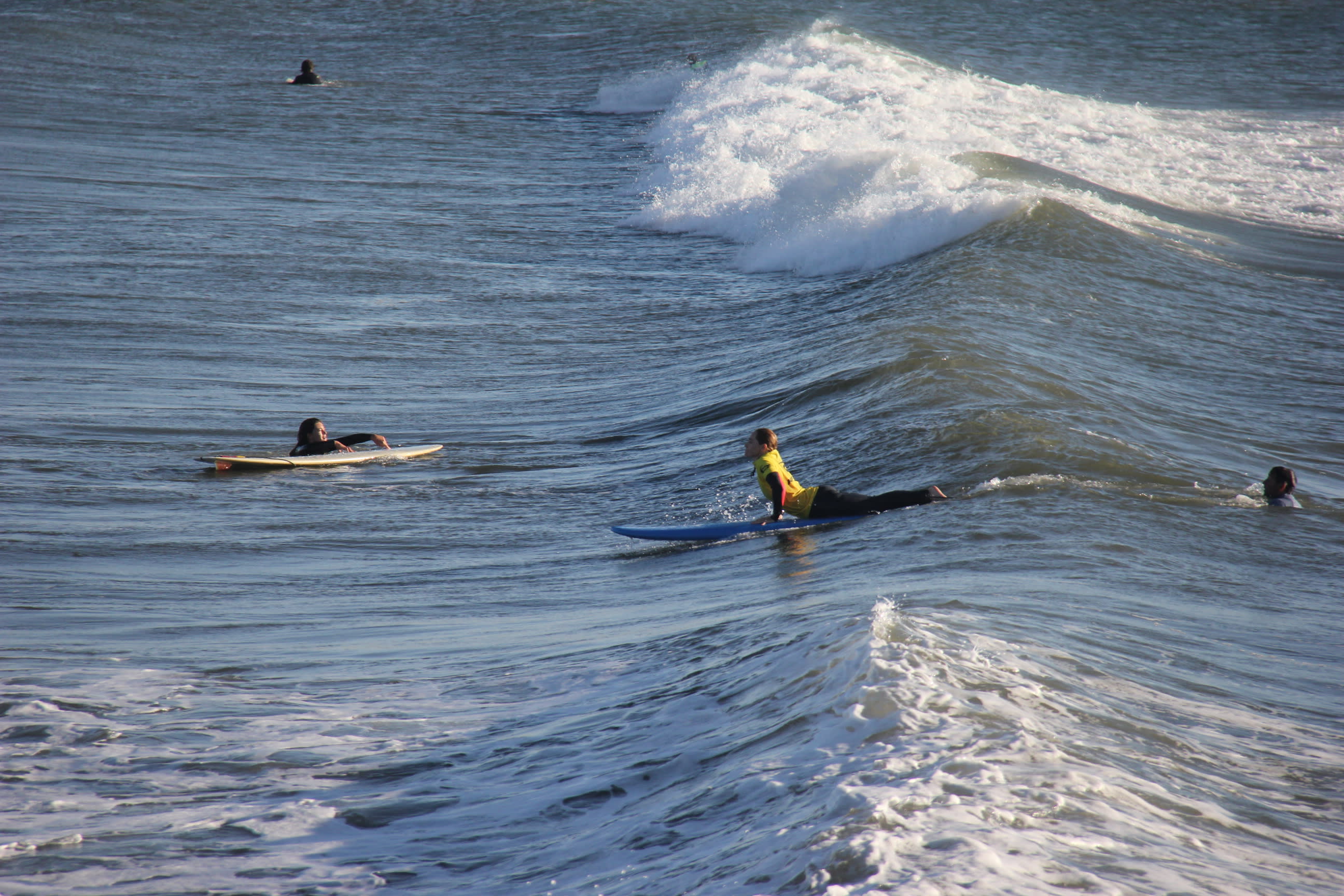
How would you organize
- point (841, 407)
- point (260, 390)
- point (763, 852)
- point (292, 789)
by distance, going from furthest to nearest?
point (260, 390) < point (841, 407) < point (292, 789) < point (763, 852)

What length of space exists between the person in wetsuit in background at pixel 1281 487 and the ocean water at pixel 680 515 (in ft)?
0.42

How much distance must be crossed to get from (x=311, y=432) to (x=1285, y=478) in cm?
795

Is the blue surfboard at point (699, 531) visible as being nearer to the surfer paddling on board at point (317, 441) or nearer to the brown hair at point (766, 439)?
the brown hair at point (766, 439)

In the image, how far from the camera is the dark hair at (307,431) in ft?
35.6

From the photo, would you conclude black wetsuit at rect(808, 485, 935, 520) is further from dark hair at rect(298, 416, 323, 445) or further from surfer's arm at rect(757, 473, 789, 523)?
dark hair at rect(298, 416, 323, 445)

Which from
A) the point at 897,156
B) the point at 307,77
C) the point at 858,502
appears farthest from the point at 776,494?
the point at 307,77

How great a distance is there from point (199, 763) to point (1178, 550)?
575cm

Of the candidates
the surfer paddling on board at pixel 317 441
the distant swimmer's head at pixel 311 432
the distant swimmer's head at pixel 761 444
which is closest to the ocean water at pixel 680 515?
the surfer paddling on board at pixel 317 441

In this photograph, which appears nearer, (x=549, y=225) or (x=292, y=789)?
(x=292, y=789)

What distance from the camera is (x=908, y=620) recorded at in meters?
5.36

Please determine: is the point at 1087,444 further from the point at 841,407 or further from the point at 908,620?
the point at 908,620

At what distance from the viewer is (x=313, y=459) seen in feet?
34.8

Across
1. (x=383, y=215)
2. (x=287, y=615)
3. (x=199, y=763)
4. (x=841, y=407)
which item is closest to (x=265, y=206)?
(x=383, y=215)

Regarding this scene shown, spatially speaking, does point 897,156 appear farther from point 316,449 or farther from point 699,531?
point 699,531
